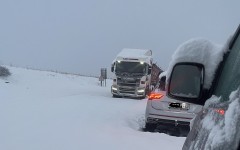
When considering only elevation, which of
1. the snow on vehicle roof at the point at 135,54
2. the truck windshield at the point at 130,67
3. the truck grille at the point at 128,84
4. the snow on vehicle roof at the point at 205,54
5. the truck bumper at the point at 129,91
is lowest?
the truck bumper at the point at 129,91

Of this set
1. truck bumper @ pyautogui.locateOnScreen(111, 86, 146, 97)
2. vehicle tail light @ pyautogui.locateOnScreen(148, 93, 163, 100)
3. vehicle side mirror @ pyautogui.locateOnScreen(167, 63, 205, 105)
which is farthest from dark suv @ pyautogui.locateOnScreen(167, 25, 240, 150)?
truck bumper @ pyautogui.locateOnScreen(111, 86, 146, 97)

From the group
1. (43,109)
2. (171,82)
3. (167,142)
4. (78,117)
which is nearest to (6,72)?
(43,109)

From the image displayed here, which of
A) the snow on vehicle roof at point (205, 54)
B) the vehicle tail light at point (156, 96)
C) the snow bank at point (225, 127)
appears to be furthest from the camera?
the vehicle tail light at point (156, 96)

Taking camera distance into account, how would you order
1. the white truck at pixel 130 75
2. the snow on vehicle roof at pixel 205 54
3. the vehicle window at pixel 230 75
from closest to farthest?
the vehicle window at pixel 230 75 → the snow on vehicle roof at pixel 205 54 → the white truck at pixel 130 75

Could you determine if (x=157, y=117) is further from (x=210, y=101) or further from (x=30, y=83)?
(x=30, y=83)

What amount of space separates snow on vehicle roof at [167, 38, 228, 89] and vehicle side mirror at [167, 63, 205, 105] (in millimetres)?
30

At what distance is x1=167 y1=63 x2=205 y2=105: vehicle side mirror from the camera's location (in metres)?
2.46

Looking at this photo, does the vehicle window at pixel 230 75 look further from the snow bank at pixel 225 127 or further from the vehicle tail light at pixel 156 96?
the vehicle tail light at pixel 156 96

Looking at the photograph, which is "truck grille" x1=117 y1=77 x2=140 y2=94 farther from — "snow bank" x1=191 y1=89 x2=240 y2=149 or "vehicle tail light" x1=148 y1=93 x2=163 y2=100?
"snow bank" x1=191 y1=89 x2=240 y2=149

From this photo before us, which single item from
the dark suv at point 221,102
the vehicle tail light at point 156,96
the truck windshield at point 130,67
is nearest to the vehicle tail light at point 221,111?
the dark suv at point 221,102

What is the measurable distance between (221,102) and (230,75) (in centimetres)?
17

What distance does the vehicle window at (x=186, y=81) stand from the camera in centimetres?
249

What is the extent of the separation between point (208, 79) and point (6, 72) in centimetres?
3886

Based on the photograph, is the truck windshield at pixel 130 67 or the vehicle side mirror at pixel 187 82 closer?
the vehicle side mirror at pixel 187 82
